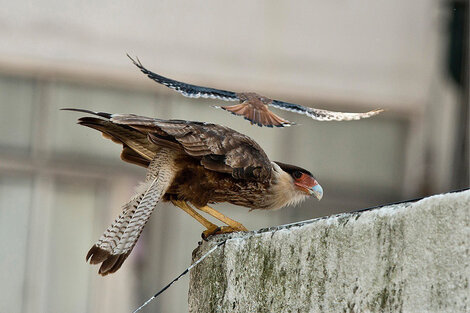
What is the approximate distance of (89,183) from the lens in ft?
35.0

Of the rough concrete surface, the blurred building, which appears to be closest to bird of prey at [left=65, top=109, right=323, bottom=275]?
the rough concrete surface

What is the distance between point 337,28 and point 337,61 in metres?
0.36

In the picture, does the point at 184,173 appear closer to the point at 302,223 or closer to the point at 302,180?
the point at 302,180

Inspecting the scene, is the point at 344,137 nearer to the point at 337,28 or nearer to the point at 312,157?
the point at 312,157

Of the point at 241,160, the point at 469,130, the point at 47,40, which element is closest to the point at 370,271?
the point at 241,160

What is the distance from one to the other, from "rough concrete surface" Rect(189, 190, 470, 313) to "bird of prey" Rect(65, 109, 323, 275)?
98cm

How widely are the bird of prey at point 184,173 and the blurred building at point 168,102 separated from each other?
508cm

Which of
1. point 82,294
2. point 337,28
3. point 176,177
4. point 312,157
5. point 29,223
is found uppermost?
point 337,28

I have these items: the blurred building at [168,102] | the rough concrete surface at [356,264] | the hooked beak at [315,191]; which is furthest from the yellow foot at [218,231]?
the blurred building at [168,102]

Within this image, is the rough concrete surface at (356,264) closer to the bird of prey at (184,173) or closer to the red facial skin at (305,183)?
the bird of prey at (184,173)

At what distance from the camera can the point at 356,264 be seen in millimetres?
3008

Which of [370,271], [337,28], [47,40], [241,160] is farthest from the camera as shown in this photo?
[337,28]

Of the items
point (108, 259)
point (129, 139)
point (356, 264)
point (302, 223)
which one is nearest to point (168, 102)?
point (129, 139)

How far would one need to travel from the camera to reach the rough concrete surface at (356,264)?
2662 mm
